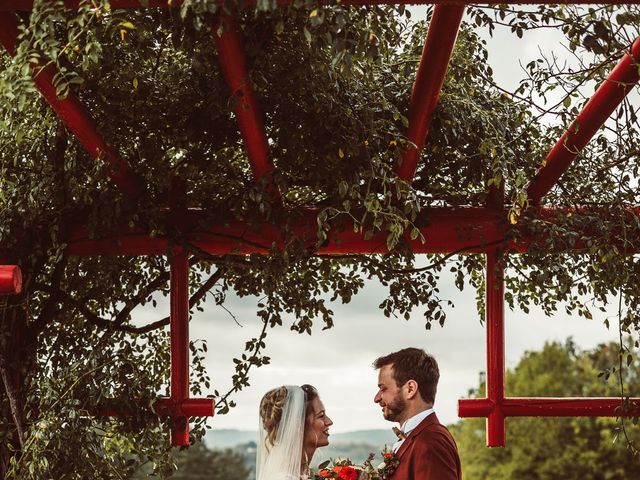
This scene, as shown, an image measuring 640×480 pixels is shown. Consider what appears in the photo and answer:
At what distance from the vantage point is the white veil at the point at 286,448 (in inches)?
174

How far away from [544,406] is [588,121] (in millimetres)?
1799

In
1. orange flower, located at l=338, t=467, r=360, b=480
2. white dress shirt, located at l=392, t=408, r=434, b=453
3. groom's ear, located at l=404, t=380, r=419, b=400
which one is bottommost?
orange flower, located at l=338, t=467, r=360, b=480

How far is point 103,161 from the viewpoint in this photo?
4688 millimetres

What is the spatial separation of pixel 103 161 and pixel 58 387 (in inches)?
48.1

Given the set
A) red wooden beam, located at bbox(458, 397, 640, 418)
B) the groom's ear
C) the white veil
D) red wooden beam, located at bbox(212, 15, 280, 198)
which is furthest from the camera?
red wooden beam, located at bbox(458, 397, 640, 418)

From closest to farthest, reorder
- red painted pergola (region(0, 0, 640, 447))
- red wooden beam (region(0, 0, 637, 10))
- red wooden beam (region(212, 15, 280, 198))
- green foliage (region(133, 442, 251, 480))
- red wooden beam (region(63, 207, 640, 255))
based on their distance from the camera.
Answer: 1. red wooden beam (region(0, 0, 637, 10))
2. red wooden beam (region(212, 15, 280, 198))
3. red painted pergola (region(0, 0, 640, 447))
4. red wooden beam (region(63, 207, 640, 255))
5. green foliage (region(133, 442, 251, 480))

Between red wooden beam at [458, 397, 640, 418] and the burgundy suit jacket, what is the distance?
1482mm

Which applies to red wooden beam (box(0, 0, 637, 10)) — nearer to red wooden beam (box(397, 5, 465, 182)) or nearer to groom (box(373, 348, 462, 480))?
red wooden beam (box(397, 5, 465, 182))

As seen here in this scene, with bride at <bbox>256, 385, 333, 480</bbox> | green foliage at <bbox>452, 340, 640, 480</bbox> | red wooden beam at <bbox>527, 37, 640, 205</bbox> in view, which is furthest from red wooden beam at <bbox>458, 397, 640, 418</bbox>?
green foliage at <bbox>452, 340, 640, 480</bbox>

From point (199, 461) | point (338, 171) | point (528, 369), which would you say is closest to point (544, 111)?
point (338, 171)

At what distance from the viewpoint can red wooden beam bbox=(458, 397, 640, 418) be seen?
18.3 ft

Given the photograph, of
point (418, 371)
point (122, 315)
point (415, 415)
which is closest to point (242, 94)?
point (418, 371)

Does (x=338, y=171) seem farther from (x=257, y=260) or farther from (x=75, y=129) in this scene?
(x=75, y=129)

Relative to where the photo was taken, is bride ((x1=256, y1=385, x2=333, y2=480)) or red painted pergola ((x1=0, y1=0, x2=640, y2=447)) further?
red painted pergola ((x1=0, y1=0, x2=640, y2=447))
